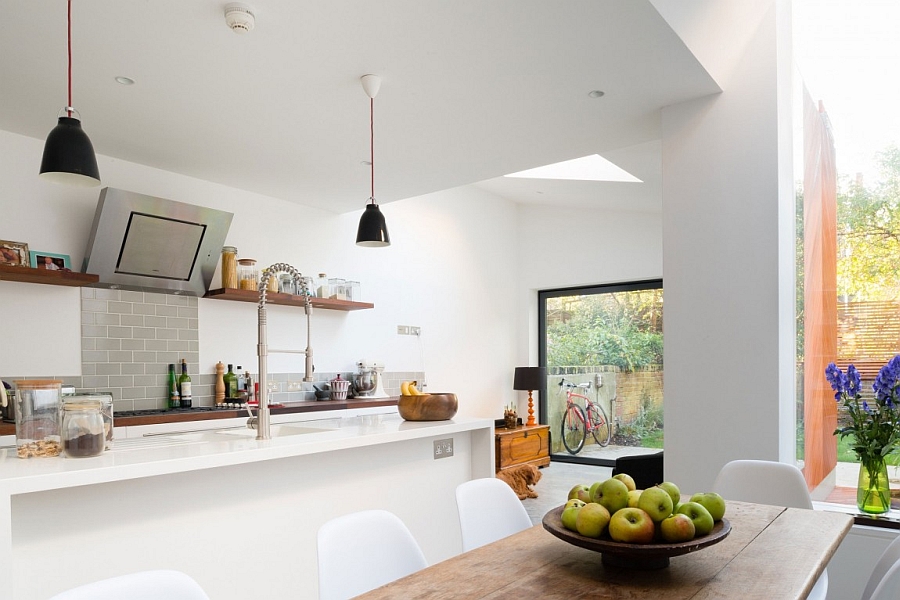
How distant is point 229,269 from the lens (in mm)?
4809

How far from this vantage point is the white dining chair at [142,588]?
1.13 meters

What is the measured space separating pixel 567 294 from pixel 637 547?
22.6ft

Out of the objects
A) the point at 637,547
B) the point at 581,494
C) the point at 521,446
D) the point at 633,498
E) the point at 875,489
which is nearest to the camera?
the point at 637,547

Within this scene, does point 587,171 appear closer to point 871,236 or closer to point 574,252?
point 574,252

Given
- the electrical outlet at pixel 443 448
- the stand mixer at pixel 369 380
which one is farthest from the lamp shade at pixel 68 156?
the stand mixer at pixel 369 380

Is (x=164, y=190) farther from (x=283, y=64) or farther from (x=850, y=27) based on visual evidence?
(x=850, y=27)

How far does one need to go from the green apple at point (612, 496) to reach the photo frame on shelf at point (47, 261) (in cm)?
361

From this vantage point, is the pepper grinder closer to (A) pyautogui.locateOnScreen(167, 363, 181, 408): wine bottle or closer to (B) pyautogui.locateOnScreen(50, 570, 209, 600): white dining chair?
(A) pyautogui.locateOnScreen(167, 363, 181, 408): wine bottle

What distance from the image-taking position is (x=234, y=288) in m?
4.79

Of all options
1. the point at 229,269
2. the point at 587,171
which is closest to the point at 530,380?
the point at 587,171

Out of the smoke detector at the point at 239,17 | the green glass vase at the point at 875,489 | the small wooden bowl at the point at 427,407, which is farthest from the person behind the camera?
the small wooden bowl at the point at 427,407

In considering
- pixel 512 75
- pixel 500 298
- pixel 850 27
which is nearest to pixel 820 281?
pixel 850 27

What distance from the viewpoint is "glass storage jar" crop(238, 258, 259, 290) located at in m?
4.89

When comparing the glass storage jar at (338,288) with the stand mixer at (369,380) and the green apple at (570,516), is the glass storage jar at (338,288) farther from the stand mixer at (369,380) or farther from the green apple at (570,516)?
the green apple at (570,516)
